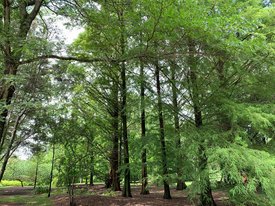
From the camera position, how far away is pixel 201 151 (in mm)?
6207

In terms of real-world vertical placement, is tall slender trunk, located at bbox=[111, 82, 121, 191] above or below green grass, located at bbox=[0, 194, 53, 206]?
above

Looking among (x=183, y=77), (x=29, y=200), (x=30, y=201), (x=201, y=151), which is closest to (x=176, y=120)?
(x=183, y=77)

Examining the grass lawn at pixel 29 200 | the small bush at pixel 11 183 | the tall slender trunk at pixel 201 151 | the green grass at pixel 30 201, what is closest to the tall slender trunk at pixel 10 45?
the tall slender trunk at pixel 201 151

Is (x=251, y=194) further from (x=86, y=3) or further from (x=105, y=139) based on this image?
(x=105, y=139)

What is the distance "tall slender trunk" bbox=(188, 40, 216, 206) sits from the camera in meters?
5.84

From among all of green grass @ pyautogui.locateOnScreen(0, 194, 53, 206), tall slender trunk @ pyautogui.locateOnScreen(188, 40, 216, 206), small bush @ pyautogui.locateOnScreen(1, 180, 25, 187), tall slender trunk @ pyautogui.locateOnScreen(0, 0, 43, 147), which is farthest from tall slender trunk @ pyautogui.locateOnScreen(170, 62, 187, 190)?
small bush @ pyautogui.locateOnScreen(1, 180, 25, 187)

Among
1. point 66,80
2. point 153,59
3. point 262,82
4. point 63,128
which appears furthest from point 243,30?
point 66,80

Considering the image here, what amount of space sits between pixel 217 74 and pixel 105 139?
7783 mm

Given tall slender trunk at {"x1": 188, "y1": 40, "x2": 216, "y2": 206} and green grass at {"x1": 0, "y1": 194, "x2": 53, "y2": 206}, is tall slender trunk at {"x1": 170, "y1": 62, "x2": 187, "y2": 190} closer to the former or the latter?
tall slender trunk at {"x1": 188, "y1": 40, "x2": 216, "y2": 206}

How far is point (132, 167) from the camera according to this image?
32.6ft

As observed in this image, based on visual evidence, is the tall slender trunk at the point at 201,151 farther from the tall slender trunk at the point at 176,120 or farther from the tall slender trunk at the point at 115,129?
the tall slender trunk at the point at 115,129

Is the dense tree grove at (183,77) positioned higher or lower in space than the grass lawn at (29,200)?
higher

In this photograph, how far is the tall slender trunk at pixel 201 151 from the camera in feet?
19.2

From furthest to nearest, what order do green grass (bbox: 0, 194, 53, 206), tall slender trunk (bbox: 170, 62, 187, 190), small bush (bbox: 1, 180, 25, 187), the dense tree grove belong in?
1. small bush (bbox: 1, 180, 25, 187)
2. green grass (bbox: 0, 194, 53, 206)
3. tall slender trunk (bbox: 170, 62, 187, 190)
4. the dense tree grove
